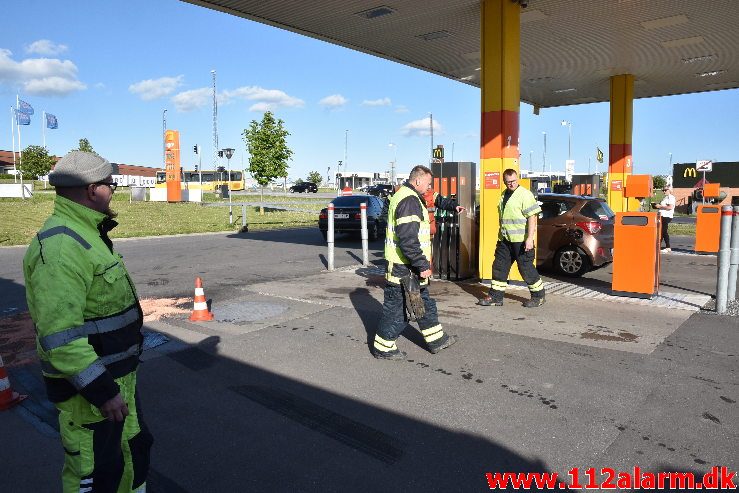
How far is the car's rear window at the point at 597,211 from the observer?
32.0 ft

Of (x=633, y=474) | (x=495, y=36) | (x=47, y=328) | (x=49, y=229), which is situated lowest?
(x=633, y=474)

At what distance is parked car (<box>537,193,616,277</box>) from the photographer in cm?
962

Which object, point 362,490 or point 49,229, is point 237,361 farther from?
point 49,229

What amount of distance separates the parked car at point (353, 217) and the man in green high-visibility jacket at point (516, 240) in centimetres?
941

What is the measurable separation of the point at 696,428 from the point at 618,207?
1597cm

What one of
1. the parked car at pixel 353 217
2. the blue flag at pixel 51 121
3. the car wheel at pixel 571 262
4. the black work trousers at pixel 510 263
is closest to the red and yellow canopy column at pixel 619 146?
the parked car at pixel 353 217

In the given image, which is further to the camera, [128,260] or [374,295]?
[128,260]

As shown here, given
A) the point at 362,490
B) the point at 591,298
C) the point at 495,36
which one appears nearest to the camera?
the point at 362,490

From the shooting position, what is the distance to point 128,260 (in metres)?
12.3

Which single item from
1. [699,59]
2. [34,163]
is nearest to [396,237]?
[699,59]

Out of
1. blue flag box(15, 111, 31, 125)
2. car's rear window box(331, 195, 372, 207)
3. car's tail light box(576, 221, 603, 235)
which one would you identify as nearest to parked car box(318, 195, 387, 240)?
car's rear window box(331, 195, 372, 207)

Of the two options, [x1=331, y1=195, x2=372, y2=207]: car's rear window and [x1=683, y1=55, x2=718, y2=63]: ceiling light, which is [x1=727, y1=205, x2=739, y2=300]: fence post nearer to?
[x1=683, y1=55, x2=718, y2=63]: ceiling light

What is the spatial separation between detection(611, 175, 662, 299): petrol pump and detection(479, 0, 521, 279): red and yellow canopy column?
1715 millimetres

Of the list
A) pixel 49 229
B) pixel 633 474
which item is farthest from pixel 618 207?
pixel 49 229
